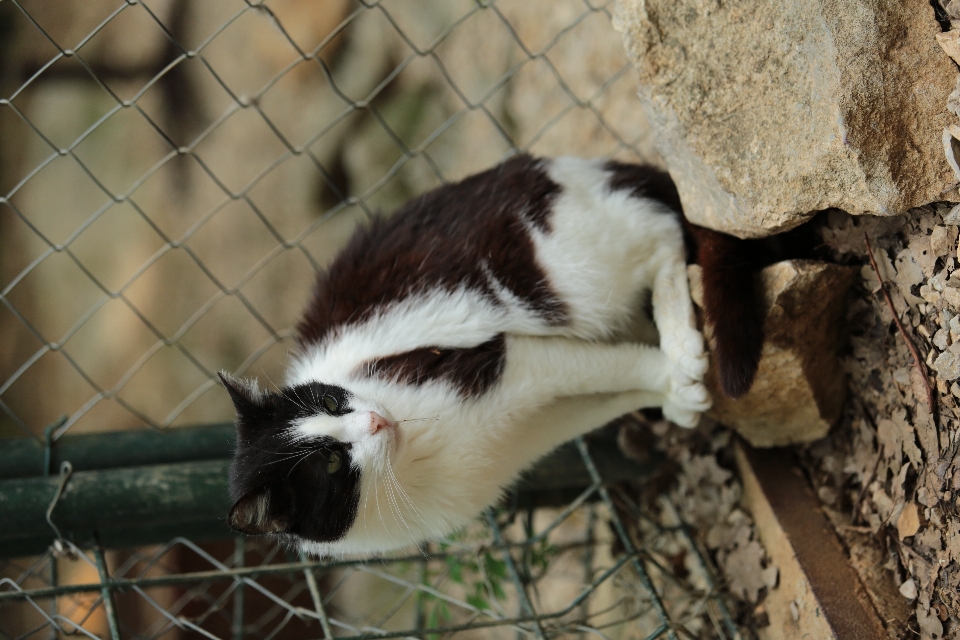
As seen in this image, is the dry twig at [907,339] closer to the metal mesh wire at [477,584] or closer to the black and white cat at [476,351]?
the black and white cat at [476,351]

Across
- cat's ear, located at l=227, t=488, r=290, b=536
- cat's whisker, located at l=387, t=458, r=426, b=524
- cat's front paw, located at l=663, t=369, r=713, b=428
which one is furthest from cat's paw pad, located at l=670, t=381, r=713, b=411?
cat's ear, located at l=227, t=488, r=290, b=536

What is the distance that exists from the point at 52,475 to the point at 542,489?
126cm

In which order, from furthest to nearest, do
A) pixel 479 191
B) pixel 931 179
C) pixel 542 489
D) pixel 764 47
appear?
pixel 542 489 → pixel 479 191 → pixel 764 47 → pixel 931 179

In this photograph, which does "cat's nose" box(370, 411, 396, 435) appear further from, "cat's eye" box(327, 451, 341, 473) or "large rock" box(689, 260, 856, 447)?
"large rock" box(689, 260, 856, 447)

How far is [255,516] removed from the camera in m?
1.39

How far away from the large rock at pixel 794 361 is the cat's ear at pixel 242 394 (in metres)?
0.98

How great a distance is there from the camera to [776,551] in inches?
66.0

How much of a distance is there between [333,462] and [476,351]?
387 mm

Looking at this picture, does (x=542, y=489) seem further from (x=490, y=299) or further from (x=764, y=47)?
(x=764, y=47)

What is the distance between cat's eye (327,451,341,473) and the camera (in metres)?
1.44

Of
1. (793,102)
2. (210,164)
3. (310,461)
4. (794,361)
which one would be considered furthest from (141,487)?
(210,164)

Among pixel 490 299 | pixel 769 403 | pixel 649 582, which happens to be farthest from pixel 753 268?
pixel 649 582

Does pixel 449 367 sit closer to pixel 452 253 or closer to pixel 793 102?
pixel 452 253

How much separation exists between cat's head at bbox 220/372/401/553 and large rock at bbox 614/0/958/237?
2.68 ft
